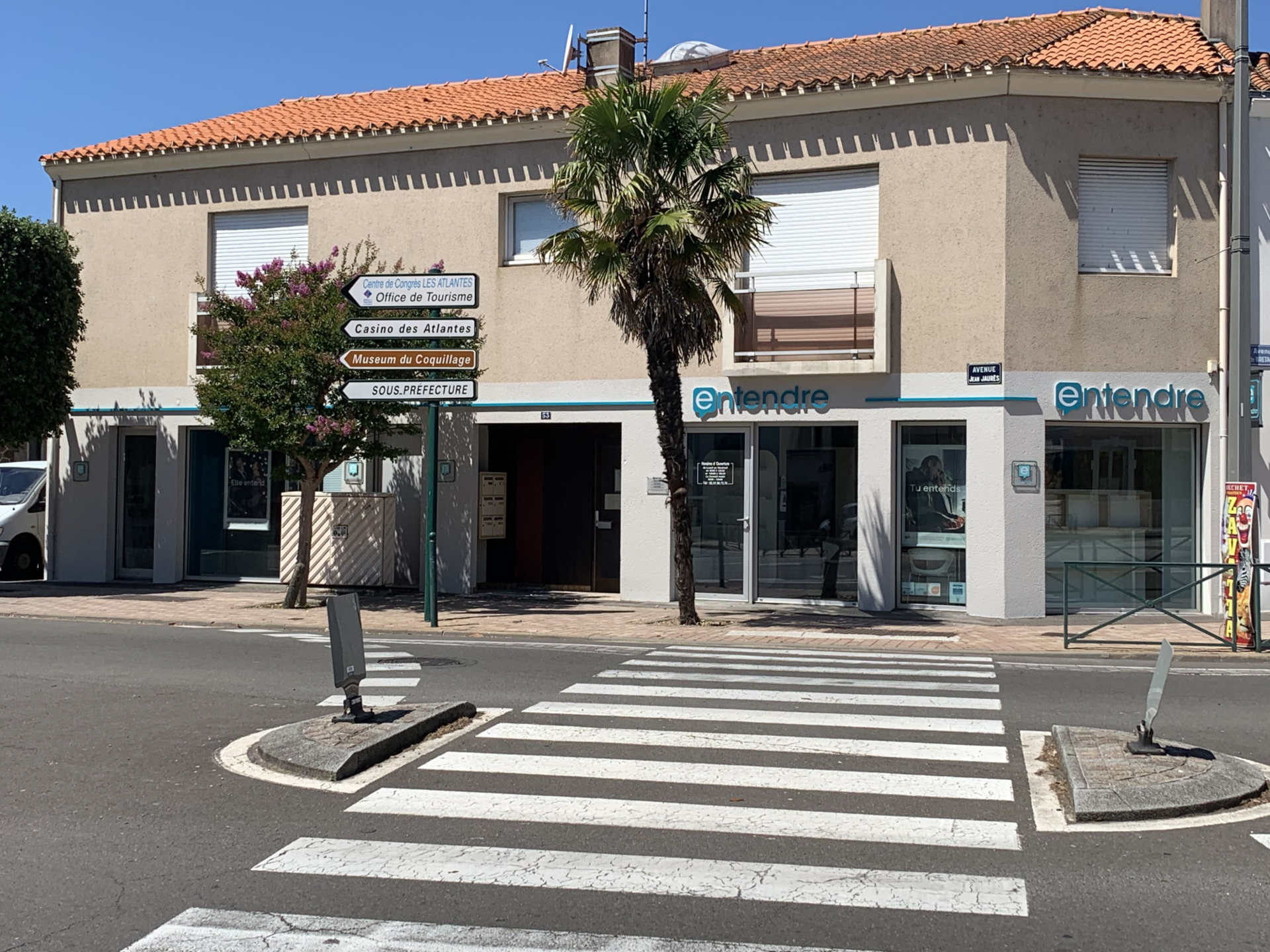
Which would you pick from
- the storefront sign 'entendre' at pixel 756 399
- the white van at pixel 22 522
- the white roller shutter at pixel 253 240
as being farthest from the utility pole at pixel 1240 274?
the white van at pixel 22 522

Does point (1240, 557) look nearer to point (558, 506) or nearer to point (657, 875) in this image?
point (558, 506)

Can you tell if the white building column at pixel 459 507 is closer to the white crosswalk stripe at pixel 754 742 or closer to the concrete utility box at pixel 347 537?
the concrete utility box at pixel 347 537

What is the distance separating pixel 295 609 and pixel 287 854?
12.2m

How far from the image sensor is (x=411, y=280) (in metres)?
15.3

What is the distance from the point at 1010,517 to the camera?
16.5 meters

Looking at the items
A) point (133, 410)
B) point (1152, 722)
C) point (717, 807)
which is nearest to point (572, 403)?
point (133, 410)

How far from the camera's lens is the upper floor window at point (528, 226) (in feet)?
63.4

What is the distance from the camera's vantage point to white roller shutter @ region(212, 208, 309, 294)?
821 inches

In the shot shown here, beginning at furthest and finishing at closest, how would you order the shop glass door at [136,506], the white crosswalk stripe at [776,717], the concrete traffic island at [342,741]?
the shop glass door at [136,506] → the white crosswalk stripe at [776,717] → the concrete traffic island at [342,741]

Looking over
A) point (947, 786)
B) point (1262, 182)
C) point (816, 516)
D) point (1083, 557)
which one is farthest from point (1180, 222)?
point (947, 786)

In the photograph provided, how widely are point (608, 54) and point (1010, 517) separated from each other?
11.0m

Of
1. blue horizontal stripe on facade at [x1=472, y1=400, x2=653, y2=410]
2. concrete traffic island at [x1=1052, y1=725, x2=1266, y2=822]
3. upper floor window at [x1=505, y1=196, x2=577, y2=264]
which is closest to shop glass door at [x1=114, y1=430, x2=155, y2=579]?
blue horizontal stripe on facade at [x1=472, y1=400, x2=653, y2=410]

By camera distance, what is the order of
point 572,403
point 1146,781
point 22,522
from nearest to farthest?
point 1146,781 → point 572,403 → point 22,522

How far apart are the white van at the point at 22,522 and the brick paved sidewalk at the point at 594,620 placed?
7.92 feet
